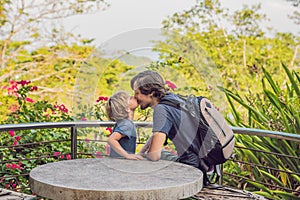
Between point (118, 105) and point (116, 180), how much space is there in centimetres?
34

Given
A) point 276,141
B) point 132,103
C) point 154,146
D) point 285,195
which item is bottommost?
point 285,195

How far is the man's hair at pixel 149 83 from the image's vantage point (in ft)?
7.33

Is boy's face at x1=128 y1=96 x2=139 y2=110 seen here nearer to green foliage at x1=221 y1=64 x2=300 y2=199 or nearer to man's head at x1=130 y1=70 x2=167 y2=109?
man's head at x1=130 y1=70 x2=167 y2=109

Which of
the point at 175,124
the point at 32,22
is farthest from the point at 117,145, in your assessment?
the point at 32,22

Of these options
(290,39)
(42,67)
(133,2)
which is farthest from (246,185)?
(290,39)

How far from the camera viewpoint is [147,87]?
226cm

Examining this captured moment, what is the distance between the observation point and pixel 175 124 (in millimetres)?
2334

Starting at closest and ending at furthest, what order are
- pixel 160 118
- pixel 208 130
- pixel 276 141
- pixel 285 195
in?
pixel 160 118, pixel 208 130, pixel 285 195, pixel 276 141

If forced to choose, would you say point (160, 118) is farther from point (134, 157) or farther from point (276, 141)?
point (276, 141)

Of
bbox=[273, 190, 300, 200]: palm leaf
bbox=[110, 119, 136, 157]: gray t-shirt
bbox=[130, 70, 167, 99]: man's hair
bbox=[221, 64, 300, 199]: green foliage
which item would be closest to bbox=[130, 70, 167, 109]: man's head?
bbox=[130, 70, 167, 99]: man's hair

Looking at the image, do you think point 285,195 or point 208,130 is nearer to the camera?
point 208,130

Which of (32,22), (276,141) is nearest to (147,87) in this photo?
(276,141)

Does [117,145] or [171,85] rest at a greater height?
[171,85]

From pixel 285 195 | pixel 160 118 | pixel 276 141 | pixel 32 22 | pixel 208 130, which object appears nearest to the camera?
pixel 160 118
